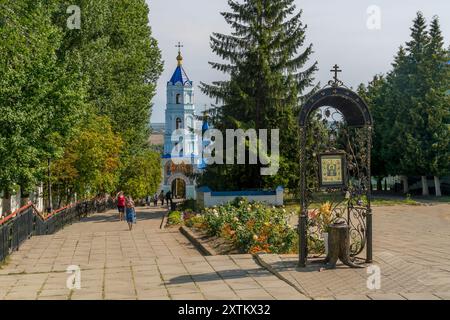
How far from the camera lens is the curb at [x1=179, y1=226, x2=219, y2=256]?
12.8m

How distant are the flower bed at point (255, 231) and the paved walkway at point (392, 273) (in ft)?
3.41

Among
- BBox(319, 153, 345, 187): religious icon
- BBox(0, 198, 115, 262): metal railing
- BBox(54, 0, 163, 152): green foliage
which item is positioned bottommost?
BBox(0, 198, 115, 262): metal railing

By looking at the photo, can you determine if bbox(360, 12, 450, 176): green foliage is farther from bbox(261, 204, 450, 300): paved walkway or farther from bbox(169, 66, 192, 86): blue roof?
bbox(169, 66, 192, 86): blue roof

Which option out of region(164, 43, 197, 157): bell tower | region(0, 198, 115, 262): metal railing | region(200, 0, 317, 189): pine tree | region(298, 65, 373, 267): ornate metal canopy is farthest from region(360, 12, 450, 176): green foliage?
region(164, 43, 197, 157): bell tower

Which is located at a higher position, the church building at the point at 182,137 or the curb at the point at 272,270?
the church building at the point at 182,137

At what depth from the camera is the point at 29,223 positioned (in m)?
17.3

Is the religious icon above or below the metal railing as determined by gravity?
above

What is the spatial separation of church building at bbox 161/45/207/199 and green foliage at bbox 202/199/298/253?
56.5 m

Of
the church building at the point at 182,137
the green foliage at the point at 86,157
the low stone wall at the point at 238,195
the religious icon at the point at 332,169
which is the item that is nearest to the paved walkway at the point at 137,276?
the religious icon at the point at 332,169

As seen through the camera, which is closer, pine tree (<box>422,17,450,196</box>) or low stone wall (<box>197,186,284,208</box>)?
low stone wall (<box>197,186,284,208</box>)

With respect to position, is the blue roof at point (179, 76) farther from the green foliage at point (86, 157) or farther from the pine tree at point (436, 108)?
the green foliage at point (86, 157)

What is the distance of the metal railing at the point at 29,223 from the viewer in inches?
491
